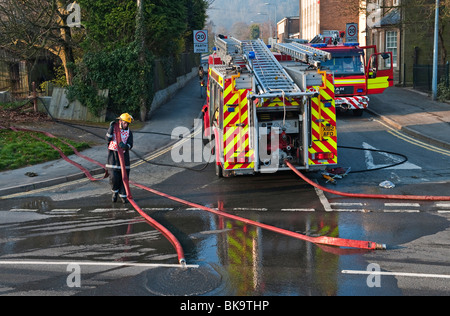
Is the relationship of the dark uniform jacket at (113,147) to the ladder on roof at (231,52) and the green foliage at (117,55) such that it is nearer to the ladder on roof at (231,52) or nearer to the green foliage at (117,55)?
the ladder on roof at (231,52)

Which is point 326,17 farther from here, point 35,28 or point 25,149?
point 25,149

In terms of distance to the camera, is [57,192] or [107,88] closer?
[57,192]

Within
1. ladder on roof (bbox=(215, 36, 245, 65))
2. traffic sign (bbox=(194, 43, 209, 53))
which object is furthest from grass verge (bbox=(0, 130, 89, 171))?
traffic sign (bbox=(194, 43, 209, 53))

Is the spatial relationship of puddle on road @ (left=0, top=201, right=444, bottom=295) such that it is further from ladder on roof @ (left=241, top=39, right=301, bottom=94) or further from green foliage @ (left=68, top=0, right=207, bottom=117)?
green foliage @ (left=68, top=0, right=207, bottom=117)

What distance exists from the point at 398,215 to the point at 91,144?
34.4ft

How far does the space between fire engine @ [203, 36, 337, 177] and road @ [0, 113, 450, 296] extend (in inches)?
28.2

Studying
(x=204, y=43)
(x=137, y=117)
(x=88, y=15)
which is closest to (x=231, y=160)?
(x=137, y=117)

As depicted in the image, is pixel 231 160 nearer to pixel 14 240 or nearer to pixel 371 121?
pixel 14 240

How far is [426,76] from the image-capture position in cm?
2777

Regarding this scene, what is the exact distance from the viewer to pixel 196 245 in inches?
321

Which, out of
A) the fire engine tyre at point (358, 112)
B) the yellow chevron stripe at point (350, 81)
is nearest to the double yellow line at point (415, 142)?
the fire engine tyre at point (358, 112)

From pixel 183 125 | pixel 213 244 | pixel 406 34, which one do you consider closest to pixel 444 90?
pixel 406 34

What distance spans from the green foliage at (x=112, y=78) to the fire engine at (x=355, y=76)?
736 cm

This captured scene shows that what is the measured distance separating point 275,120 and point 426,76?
19247 millimetres
